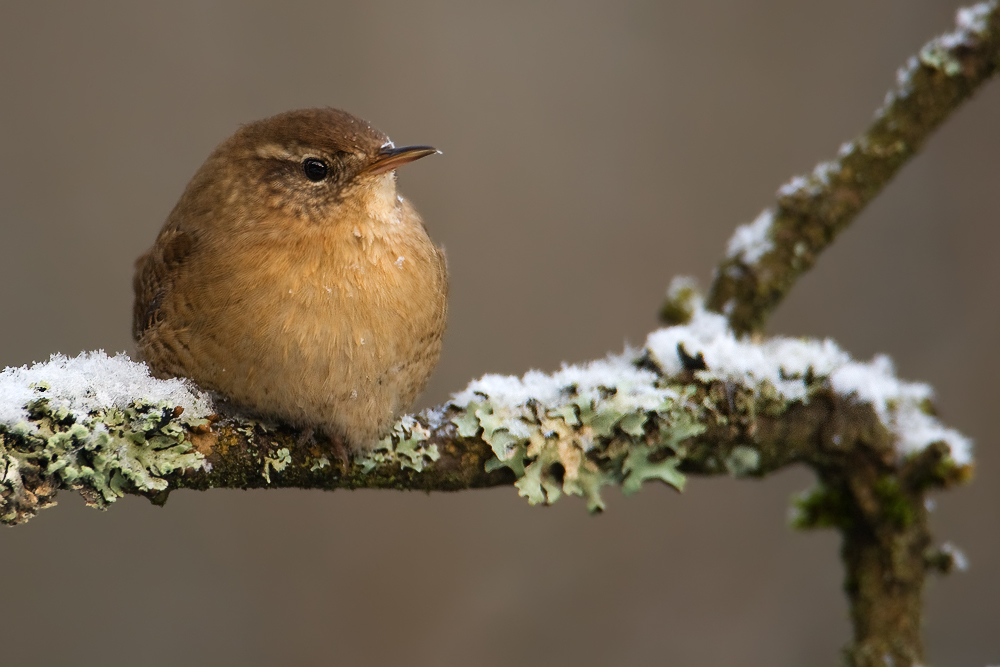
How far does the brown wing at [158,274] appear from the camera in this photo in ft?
6.84

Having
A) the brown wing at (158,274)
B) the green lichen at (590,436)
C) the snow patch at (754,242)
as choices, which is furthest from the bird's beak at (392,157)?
the snow patch at (754,242)

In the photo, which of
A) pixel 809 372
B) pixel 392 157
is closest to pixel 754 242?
pixel 809 372

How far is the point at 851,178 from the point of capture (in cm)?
249

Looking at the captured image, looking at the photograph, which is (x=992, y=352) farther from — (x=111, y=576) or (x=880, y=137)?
(x=111, y=576)

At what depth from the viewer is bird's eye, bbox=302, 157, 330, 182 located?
211 centimetres

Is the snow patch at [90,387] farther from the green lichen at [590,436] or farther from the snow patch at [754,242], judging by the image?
the snow patch at [754,242]

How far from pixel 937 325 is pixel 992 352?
0.26 metres

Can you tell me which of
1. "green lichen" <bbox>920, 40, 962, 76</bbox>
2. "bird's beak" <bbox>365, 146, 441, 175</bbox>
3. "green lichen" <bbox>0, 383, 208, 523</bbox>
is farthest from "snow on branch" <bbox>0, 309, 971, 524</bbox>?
"green lichen" <bbox>920, 40, 962, 76</bbox>

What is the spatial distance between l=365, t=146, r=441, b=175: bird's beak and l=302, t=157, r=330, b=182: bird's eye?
10 cm

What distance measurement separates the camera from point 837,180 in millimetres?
2504

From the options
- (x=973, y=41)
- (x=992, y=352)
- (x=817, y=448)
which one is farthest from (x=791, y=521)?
(x=992, y=352)

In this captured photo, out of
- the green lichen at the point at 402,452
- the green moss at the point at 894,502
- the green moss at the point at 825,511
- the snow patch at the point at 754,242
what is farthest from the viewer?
the snow patch at the point at 754,242

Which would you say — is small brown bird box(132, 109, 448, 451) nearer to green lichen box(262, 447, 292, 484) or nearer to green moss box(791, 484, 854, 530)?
green lichen box(262, 447, 292, 484)

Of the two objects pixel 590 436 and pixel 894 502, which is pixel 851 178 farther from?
pixel 590 436
